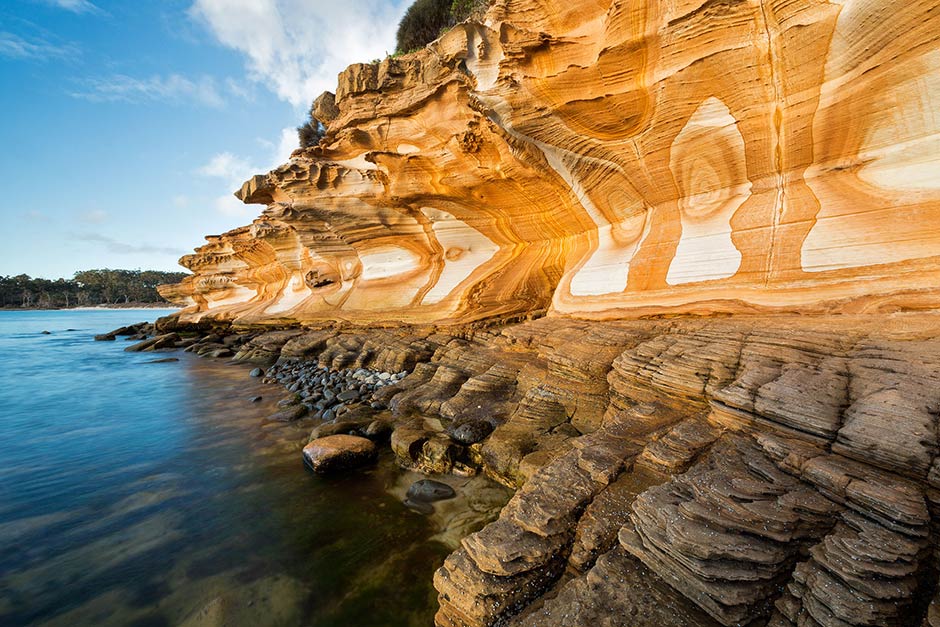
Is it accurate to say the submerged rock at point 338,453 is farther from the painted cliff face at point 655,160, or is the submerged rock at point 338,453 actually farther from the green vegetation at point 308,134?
the green vegetation at point 308,134

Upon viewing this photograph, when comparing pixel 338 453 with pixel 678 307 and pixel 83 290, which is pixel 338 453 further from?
pixel 83 290

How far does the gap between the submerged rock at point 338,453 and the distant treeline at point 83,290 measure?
95.4 m

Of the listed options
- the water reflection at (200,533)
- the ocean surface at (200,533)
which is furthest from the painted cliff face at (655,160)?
the ocean surface at (200,533)

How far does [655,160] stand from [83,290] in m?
111

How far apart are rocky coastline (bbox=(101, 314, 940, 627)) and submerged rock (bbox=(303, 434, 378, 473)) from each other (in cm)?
5

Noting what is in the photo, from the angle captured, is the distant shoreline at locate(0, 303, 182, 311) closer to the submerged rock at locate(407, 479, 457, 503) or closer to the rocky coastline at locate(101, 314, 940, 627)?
the submerged rock at locate(407, 479, 457, 503)

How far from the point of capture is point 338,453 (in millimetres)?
4605

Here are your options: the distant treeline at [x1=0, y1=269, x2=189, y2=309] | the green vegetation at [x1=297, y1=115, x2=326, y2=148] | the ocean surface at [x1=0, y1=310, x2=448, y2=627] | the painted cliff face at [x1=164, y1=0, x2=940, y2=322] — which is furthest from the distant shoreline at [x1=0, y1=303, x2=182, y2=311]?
the painted cliff face at [x1=164, y1=0, x2=940, y2=322]

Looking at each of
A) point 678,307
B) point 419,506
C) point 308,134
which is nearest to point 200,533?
point 419,506

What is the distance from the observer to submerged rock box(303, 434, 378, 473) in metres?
4.56

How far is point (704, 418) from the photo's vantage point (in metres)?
3.09

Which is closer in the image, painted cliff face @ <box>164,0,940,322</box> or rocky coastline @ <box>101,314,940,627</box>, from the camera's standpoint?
rocky coastline @ <box>101,314,940,627</box>

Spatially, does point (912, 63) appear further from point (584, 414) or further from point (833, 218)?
point (584, 414)

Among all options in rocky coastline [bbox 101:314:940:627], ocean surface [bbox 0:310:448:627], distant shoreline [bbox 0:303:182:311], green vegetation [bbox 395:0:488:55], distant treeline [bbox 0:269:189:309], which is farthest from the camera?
distant shoreline [bbox 0:303:182:311]
